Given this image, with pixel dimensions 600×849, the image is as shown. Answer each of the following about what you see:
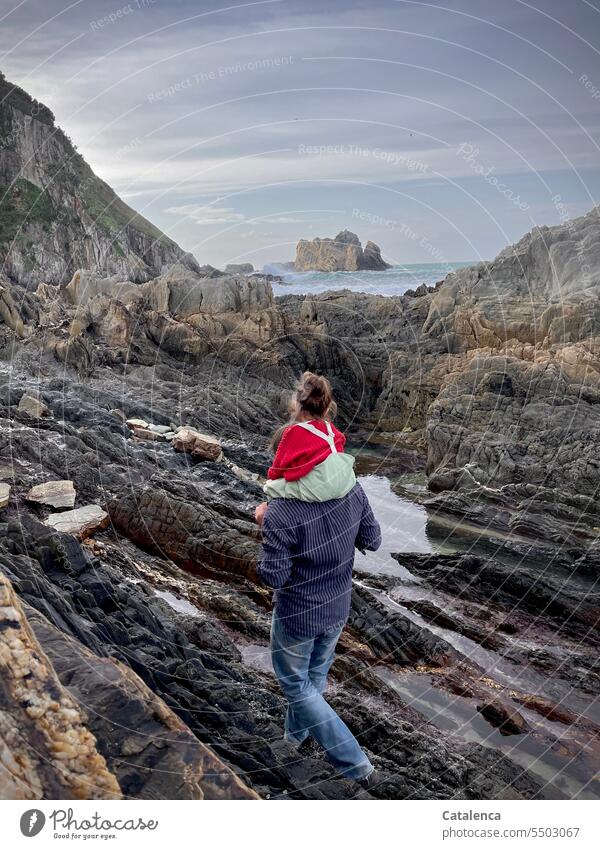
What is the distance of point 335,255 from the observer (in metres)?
18.9

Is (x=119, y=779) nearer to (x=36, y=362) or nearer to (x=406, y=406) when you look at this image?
(x=36, y=362)

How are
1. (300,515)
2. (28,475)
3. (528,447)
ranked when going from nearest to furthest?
(300,515) < (28,475) < (528,447)

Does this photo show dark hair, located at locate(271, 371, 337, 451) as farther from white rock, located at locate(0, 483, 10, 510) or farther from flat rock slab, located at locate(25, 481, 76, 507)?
flat rock slab, located at locate(25, 481, 76, 507)

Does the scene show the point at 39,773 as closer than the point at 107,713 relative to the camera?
Yes

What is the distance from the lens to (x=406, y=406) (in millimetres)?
26609

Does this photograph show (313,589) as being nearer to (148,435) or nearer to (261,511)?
(261,511)

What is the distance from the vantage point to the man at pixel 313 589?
11.3 ft

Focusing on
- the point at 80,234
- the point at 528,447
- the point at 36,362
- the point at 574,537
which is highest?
the point at 80,234

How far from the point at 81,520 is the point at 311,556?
473 cm

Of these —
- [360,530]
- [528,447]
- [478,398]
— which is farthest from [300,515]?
[478,398]

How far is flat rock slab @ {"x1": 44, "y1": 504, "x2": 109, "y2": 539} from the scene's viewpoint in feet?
23.5

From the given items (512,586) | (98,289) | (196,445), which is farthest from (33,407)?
(98,289)

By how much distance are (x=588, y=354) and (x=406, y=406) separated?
24.2ft

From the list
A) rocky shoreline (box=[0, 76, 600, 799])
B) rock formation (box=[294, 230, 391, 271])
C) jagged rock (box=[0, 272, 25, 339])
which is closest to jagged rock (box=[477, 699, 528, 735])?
rocky shoreline (box=[0, 76, 600, 799])
